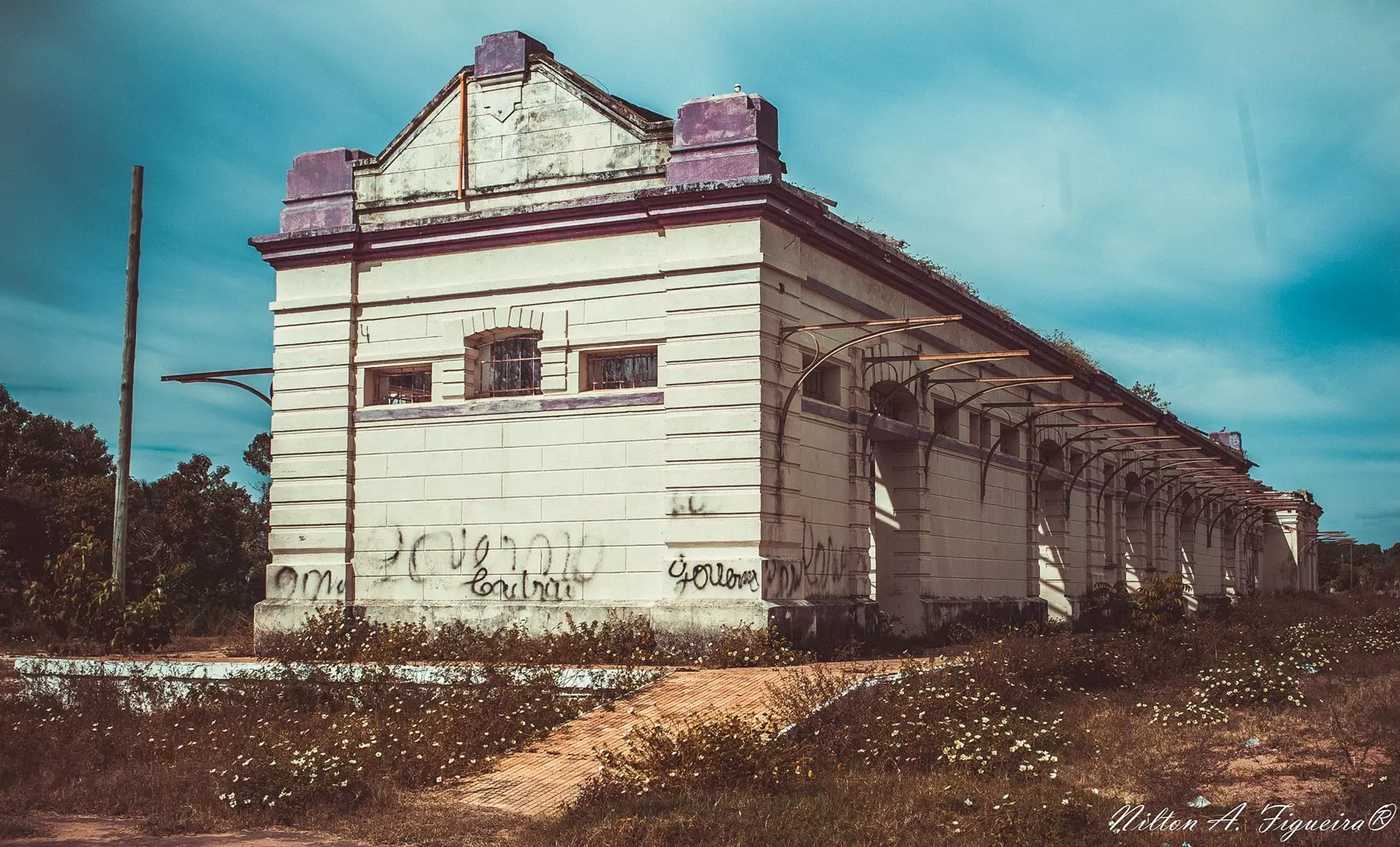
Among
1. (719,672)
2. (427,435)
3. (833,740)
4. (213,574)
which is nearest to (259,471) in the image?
(213,574)

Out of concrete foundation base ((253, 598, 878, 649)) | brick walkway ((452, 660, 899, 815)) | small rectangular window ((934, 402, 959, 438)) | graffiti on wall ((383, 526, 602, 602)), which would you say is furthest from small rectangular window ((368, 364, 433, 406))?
small rectangular window ((934, 402, 959, 438))

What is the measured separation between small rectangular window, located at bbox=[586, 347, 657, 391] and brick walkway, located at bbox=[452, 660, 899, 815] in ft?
15.1

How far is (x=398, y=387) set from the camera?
20.0 meters

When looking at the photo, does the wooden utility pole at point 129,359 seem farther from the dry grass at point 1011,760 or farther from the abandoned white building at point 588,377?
the dry grass at point 1011,760

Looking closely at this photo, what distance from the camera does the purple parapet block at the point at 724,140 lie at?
56.7 feet

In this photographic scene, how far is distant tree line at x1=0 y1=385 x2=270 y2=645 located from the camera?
2883 cm

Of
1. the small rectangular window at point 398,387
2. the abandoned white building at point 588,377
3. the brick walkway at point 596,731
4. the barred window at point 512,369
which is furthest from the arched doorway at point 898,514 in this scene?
the small rectangular window at point 398,387

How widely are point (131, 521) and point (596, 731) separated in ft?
78.8

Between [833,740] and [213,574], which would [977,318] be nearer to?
[833,740]

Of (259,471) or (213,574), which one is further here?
(259,471)

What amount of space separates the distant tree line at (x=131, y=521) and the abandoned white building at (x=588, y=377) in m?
6.70

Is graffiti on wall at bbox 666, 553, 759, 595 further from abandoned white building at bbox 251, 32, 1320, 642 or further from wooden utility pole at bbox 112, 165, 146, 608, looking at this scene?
wooden utility pole at bbox 112, 165, 146, 608

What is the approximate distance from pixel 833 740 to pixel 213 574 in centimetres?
2614

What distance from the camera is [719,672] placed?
578 inches
